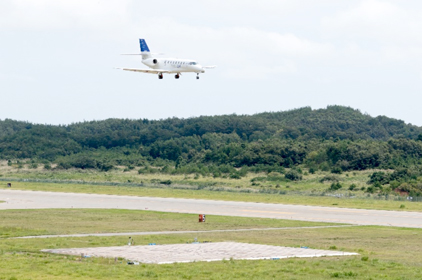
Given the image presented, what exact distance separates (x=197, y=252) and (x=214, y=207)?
37.7 meters

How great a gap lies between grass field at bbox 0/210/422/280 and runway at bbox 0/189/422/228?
5132 mm

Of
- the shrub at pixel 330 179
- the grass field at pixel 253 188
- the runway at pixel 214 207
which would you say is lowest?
the runway at pixel 214 207

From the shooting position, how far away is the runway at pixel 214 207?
60.1 m

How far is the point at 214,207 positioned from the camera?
72438mm

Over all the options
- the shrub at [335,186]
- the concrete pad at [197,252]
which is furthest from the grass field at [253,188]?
the concrete pad at [197,252]

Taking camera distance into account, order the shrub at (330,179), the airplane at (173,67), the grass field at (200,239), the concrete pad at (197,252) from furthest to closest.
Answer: the shrub at (330,179) → the airplane at (173,67) → the concrete pad at (197,252) → the grass field at (200,239)

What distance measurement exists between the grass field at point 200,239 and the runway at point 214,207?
5.13 metres

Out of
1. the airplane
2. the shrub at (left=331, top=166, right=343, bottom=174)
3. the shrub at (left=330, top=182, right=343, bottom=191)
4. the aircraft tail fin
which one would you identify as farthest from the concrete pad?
the shrub at (left=331, top=166, right=343, bottom=174)

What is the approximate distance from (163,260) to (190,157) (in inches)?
6381

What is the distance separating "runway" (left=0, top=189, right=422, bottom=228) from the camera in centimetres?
6011

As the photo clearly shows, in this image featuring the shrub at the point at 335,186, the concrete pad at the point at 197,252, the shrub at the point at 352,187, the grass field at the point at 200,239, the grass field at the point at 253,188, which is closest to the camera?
the grass field at the point at 200,239

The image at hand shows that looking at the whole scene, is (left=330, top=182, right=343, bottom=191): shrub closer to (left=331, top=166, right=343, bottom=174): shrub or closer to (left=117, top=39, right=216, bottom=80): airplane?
(left=331, top=166, right=343, bottom=174): shrub

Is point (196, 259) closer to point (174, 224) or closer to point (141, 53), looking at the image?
point (174, 224)

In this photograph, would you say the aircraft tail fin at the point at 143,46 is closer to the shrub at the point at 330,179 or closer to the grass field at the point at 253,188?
the grass field at the point at 253,188
